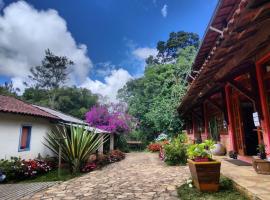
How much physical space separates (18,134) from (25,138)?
648mm

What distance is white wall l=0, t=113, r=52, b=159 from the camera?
7578 mm

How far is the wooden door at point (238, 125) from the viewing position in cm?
680

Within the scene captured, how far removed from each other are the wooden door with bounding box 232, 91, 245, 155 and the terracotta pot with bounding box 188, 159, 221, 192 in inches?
126

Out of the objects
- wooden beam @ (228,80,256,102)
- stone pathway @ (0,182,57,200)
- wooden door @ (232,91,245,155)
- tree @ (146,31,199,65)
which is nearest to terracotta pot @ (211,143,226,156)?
wooden door @ (232,91,245,155)

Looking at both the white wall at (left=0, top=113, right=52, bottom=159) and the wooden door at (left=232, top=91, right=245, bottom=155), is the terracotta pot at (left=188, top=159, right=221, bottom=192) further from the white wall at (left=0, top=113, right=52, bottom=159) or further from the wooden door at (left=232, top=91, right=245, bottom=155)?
the white wall at (left=0, top=113, right=52, bottom=159)

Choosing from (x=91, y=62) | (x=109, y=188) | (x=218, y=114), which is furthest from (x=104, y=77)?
(x=109, y=188)

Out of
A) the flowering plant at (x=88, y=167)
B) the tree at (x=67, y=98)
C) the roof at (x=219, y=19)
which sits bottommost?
the flowering plant at (x=88, y=167)

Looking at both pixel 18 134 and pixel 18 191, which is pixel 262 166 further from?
pixel 18 134

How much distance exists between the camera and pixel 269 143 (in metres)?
4.98

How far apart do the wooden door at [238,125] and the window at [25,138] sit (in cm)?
790

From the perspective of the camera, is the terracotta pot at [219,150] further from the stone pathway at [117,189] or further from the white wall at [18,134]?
the white wall at [18,134]

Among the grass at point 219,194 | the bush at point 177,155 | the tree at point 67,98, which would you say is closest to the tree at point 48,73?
the tree at point 67,98

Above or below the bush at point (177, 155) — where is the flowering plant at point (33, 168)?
below

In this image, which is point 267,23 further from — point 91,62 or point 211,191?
point 91,62
